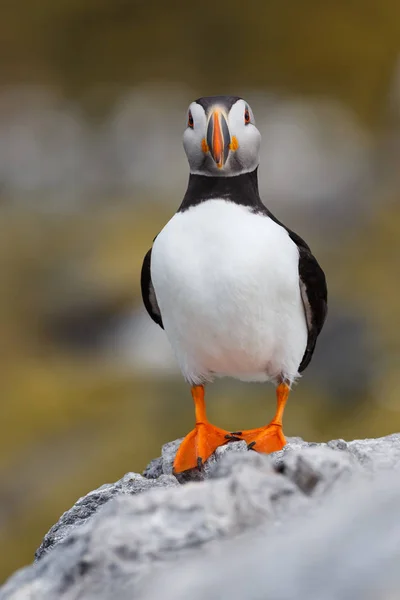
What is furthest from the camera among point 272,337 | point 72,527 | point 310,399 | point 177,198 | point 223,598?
point 177,198

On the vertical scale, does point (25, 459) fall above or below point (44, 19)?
below

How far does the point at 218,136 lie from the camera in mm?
2715

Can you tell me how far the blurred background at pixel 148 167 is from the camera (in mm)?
7758

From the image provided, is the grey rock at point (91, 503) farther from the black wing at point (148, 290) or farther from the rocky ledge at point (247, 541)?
the rocky ledge at point (247, 541)

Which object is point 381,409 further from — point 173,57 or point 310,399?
point 173,57

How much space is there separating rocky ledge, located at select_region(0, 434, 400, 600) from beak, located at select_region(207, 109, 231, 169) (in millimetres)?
1328

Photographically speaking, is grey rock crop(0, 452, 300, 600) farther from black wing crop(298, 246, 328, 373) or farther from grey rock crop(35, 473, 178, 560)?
black wing crop(298, 246, 328, 373)

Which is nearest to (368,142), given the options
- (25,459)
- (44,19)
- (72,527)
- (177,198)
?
(177,198)

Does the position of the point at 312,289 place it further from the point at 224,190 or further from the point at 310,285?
the point at 224,190

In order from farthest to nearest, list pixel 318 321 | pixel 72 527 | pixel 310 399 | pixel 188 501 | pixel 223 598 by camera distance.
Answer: pixel 310 399, pixel 318 321, pixel 72 527, pixel 188 501, pixel 223 598

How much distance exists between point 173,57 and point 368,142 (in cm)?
260

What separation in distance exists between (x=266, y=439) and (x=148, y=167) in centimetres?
761

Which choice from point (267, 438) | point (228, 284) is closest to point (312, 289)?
point (228, 284)

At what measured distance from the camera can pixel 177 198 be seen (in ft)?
32.8
